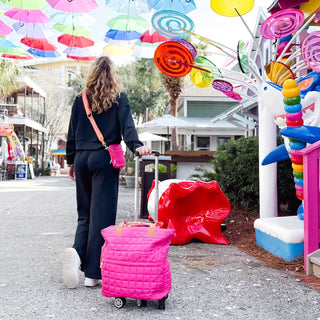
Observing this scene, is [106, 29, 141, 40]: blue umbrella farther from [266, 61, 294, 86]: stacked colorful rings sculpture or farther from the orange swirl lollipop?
[266, 61, 294, 86]: stacked colorful rings sculpture

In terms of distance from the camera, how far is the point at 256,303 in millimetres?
3369

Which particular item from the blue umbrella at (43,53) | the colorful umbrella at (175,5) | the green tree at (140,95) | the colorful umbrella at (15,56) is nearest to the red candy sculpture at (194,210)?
the colorful umbrella at (175,5)

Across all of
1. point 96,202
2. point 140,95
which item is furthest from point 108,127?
point 140,95

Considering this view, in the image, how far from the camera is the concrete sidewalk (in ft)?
10.2

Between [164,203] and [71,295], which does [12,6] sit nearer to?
[164,203]

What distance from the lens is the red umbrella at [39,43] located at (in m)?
10.2

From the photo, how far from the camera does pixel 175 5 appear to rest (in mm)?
7484

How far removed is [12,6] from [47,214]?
169 inches

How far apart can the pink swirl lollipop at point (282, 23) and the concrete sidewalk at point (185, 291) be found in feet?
9.69

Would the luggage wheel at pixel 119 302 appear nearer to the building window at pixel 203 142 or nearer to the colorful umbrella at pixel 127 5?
the colorful umbrella at pixel 127 5

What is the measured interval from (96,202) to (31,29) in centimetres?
753

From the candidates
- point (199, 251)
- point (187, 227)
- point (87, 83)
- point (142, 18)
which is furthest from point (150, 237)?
point (142, 18)

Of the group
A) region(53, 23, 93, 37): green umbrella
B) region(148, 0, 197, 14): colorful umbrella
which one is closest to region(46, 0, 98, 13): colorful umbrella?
region(53, 23, 93, 37): green umbrella

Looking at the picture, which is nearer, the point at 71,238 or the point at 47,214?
the point at 71,238
